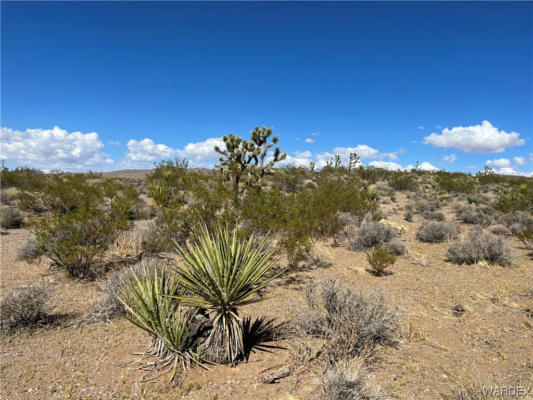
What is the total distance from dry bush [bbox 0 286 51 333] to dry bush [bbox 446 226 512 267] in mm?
9630

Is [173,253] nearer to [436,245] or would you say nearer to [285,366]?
[285,366]

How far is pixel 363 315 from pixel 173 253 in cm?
590

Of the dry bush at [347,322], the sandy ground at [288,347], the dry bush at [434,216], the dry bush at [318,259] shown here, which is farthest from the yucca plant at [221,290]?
the dry bush at [434,216]

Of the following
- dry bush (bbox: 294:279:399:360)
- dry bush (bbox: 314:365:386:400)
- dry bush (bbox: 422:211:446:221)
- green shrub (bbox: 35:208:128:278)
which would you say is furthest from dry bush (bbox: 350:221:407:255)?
green shrub (bbox: 35:208:128:278)

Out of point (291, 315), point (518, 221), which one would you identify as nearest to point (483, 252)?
point (518, 221)

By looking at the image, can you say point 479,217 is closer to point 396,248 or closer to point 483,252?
point 483,252

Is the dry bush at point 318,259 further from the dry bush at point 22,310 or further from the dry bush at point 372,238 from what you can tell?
the dry bush at point 22,310

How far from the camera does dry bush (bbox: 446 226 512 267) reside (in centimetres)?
754

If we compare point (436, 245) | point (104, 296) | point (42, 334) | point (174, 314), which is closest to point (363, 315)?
point (174, 314)

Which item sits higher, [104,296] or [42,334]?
[104,296]

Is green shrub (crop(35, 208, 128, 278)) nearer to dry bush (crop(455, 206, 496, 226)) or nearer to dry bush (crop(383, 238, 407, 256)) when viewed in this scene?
dry bush (crop(383, 238, 407, 256))

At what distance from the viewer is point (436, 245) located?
985 cm

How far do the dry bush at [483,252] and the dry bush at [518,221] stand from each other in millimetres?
→ 3873

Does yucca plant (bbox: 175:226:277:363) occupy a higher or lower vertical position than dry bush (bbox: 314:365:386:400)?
higher
